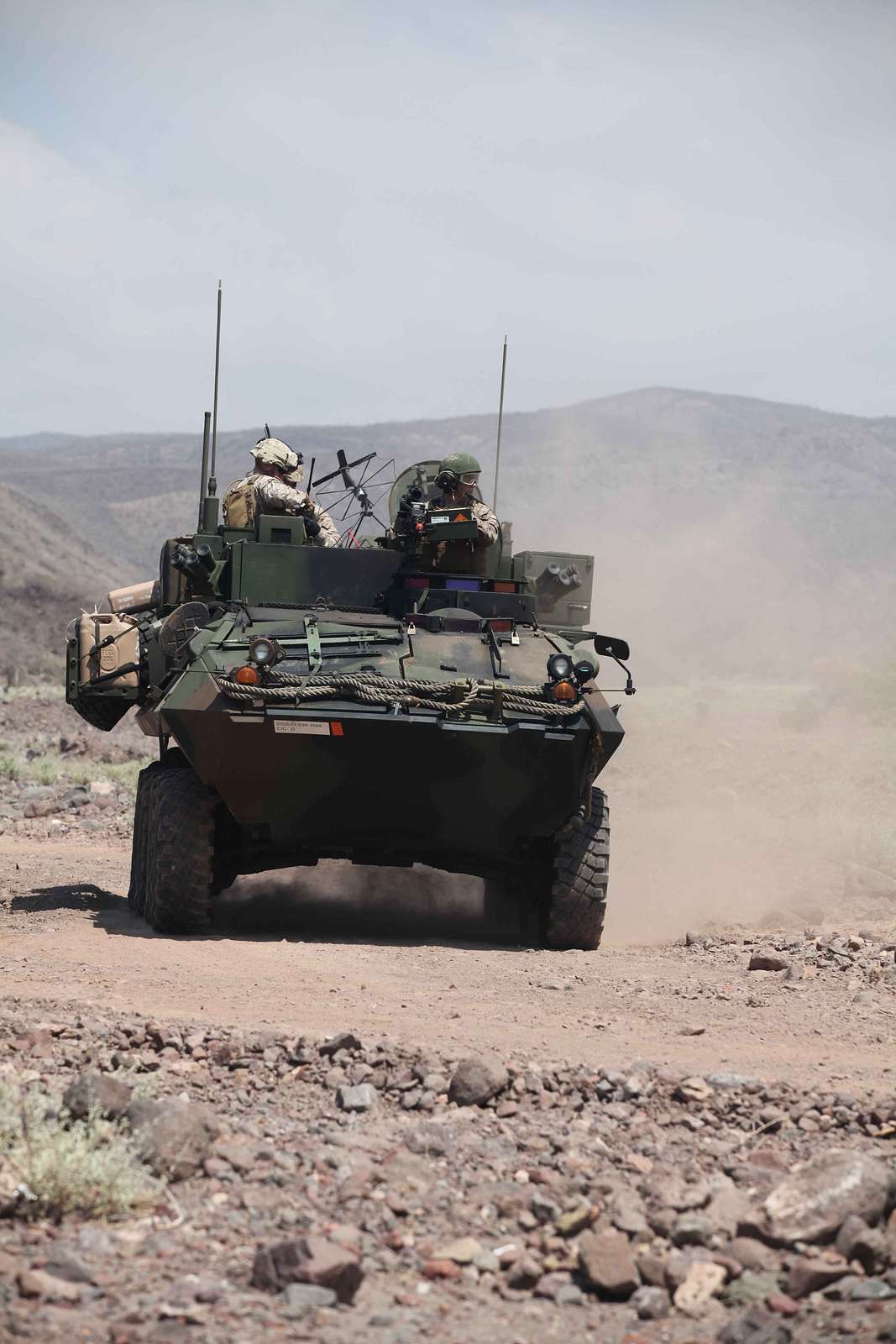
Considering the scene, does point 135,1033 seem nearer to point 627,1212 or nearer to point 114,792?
point 627,1212

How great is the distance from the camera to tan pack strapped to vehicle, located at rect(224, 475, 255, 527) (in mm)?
10836

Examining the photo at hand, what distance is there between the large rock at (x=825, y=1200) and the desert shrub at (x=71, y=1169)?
147 centimetres

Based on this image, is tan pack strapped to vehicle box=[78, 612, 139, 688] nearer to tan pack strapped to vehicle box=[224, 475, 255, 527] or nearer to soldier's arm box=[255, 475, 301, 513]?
tan pack strapped to vehicle box=[224, 475, 255, 527]

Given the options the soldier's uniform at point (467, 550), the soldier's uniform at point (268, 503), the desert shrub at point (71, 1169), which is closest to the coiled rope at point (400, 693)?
the soldier's uniform at point (467, 550)

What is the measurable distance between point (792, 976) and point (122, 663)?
449 cm

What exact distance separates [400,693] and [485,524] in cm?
237

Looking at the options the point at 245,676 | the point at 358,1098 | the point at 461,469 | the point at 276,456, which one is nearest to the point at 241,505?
the point at 276,456

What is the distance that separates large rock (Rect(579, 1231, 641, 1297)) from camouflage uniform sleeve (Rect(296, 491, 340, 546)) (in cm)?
683

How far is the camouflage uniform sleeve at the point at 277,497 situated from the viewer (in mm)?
10680

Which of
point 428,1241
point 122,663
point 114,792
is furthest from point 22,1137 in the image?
point 114,792

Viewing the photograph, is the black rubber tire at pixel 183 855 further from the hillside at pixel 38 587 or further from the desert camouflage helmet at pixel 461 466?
the hillside at pixel 38 587

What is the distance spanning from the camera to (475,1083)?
529 centimetres

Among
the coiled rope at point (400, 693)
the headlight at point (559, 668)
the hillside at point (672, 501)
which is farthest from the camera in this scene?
the hillside at point (672, 501)

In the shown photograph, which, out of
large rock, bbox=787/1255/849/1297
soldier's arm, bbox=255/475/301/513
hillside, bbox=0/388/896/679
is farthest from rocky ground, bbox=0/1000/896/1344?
hillside, bbox=0/388/896/679
